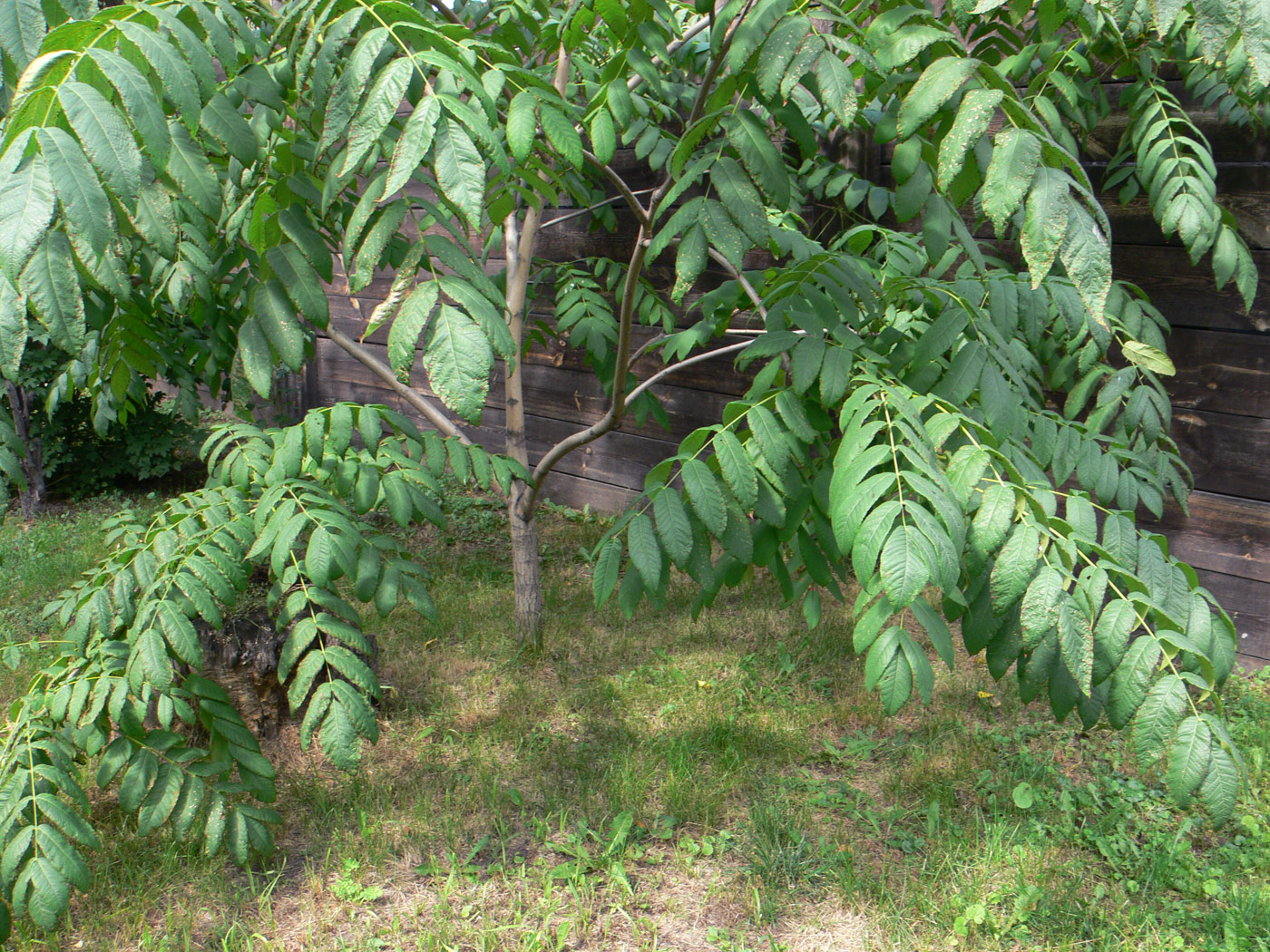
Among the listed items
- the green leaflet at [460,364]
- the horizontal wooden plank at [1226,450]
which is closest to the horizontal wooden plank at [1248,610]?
the horizontal wooden plank at [1226,450]

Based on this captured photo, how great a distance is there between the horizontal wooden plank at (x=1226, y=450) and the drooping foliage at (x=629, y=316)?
2.23 ft

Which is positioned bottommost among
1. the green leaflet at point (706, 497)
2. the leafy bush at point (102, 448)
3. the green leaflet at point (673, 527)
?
the leafy bush at point (102, 448)

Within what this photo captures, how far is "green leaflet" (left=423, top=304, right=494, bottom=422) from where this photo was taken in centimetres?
109

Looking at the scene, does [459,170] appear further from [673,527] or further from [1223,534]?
→ [1223,534]

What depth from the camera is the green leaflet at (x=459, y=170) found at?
1.11 m

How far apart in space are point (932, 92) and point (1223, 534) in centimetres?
268

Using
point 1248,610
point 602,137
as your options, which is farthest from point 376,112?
point 1248,610

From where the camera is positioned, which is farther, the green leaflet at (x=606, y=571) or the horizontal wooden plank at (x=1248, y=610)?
the horizontal wooden plank at (x=1248, y=610)

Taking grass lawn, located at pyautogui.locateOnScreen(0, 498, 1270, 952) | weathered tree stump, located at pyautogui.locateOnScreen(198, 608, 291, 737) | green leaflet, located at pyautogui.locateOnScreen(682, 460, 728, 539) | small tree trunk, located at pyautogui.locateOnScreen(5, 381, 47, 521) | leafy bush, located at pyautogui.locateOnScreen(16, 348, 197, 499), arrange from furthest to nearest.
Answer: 1. leafy bush, located at pyautogui.locateOnScreen(16, 348, 197, 499)
2. small tree trunk, located at pyautogui.locateOnScreen(5, 381, 47, 521)
3. weathered tree stump, located at pyautogui.locateOnScreen(198, 608, 291, 737)
4. grass lawn, located at pyautogui.locateOnScreen(0, 498, 1270, 952)
5. green leaflet, located at pyautogui.locateOnScreen(682, 460, 728, 539)

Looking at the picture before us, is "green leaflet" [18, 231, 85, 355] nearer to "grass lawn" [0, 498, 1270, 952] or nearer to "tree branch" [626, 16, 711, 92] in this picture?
"grass lawn" [0, 498, 1270, 952]

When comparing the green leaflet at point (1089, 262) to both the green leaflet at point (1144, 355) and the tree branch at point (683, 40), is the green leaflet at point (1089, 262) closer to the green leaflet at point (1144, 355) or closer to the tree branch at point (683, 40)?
the tree branch at point (683, 40)

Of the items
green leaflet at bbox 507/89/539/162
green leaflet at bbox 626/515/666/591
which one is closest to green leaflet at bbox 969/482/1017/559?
green leaflet at bbox 626/515/666/591

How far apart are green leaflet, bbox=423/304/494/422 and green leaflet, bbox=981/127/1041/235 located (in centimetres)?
73

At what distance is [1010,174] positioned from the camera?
1.23 metres
